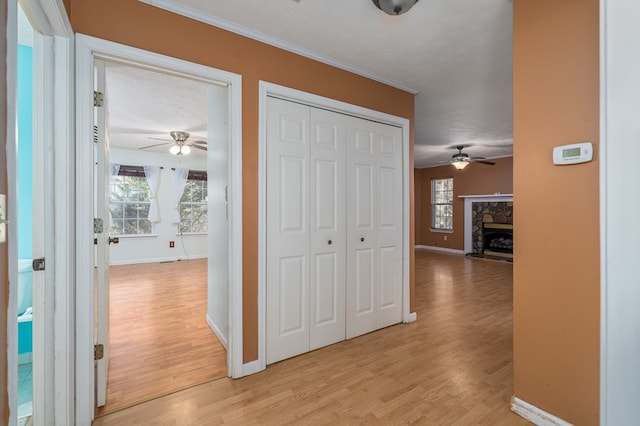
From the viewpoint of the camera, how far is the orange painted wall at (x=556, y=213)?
1.45 meters

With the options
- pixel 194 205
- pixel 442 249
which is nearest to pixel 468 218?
pixel 442 249

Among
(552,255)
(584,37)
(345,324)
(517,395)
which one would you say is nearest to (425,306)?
(345,324)

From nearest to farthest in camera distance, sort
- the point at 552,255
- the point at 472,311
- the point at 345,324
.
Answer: the point at 552,255, the point at 345,324, the point at 472,311

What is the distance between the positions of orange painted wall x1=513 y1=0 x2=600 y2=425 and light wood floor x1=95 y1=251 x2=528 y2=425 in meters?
0.36

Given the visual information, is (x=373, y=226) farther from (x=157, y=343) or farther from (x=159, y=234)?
(x=159, y=234)

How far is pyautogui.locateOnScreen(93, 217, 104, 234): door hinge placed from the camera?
1684mm

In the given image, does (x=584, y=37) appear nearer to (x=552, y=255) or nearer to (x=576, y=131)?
(x=576, y=131)

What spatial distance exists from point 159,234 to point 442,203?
306 inches

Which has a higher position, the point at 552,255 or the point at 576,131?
the point at 576,131

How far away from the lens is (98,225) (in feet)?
5.59

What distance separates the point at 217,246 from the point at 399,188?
198 centimetres

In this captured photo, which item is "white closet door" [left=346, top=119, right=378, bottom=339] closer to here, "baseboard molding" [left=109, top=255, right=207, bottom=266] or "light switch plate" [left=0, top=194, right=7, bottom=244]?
"light switch plate" [left=0, top=194, right=7, bottom=244]

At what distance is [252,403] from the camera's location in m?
1.81

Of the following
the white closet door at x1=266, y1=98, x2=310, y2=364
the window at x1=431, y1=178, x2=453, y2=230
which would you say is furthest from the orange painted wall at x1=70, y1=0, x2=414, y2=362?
the window at x1=431, y1=178, x2=453, y2=230
